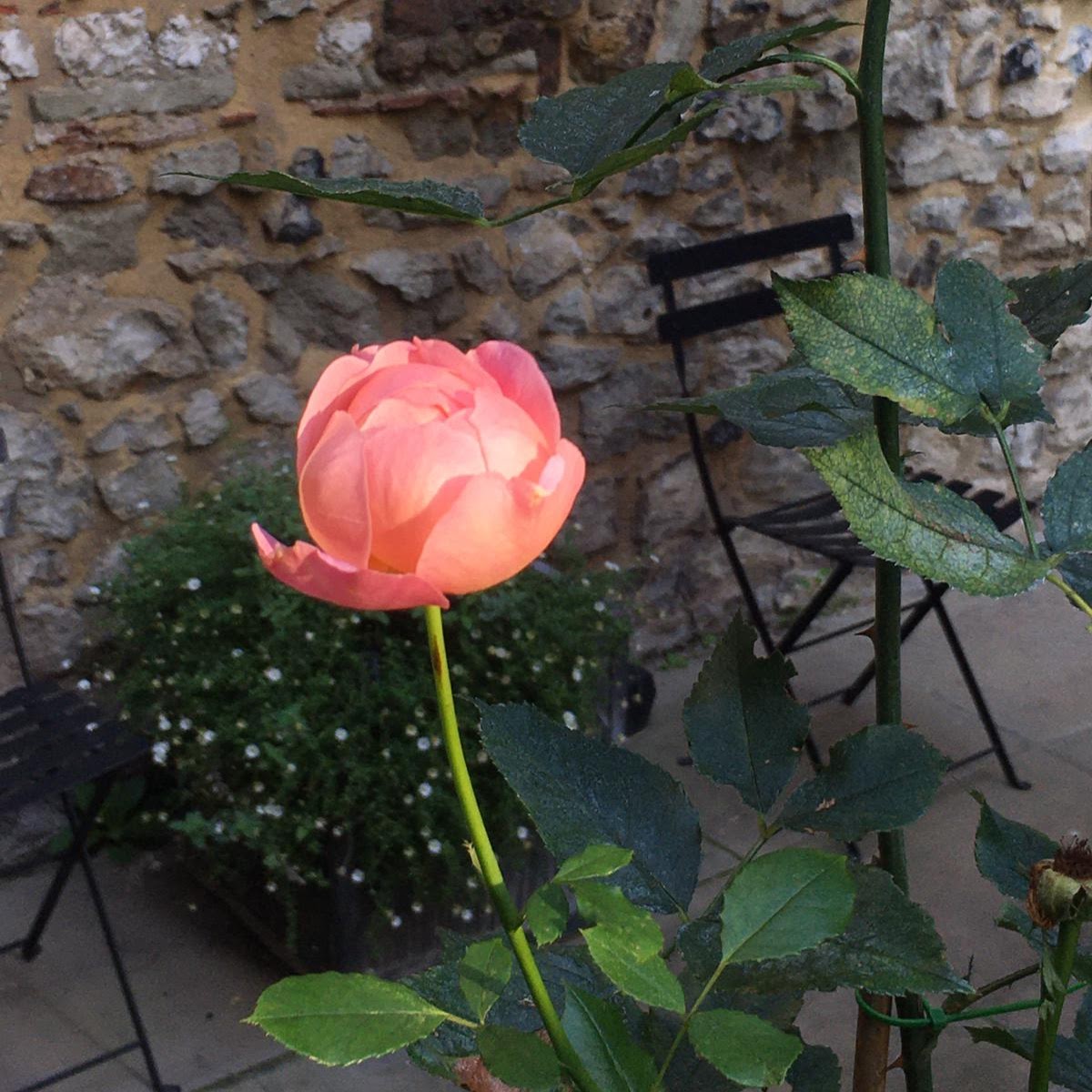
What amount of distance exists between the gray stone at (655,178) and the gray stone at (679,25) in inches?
9.5

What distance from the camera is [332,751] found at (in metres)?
2.46

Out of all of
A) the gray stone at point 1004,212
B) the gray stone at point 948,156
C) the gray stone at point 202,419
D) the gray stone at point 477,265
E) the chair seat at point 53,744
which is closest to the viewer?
the chair seat at point 53,744

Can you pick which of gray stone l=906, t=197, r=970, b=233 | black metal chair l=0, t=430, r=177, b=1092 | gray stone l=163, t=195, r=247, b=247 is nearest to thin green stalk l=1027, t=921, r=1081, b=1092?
black metal chair l=0, t=430, r=177, b=1092

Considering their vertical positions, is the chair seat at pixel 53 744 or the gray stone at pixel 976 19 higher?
the gray stone at pixel 976 19

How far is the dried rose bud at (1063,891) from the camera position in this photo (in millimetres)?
561

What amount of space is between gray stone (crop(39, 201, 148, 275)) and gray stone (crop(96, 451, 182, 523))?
0.40 m

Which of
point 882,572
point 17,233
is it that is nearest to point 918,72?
point 17,233

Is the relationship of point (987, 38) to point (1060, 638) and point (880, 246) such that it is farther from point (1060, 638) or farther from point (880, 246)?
point (880, 246)

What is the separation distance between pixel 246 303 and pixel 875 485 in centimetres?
265

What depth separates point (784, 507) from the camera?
11.0ft

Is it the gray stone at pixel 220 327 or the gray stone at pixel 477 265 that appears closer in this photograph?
the gray stone at pixel 220 327

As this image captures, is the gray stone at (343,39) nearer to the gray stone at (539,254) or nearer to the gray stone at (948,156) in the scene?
the gray stone at (539,254)

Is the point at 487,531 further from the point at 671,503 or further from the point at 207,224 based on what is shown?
the point at 671,503

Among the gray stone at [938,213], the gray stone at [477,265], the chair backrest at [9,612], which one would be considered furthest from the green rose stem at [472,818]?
the gray stone at [938,213]
